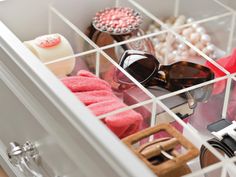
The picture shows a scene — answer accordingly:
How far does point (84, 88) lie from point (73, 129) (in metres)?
0.19

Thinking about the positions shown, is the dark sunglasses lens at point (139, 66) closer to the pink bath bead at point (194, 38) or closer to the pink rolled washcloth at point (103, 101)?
the pink rolled washcloth at point (103, 101)

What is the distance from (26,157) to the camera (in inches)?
44.8

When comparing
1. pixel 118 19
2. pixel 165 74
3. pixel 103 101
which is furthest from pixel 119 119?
pixel 118 19

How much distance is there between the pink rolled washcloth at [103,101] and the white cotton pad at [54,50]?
0.09ft

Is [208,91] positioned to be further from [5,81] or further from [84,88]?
[5,81]

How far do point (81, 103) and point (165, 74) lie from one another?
0.83 ft

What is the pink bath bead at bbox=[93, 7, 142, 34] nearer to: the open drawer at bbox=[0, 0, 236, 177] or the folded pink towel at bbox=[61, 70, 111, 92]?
the open drawer at bbox=[0, 0, 236, 177]

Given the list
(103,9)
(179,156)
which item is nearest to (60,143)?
(179,156)

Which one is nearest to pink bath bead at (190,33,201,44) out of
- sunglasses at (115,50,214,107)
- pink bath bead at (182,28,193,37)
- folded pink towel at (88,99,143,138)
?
pink bath bead at (182,28,193,37)

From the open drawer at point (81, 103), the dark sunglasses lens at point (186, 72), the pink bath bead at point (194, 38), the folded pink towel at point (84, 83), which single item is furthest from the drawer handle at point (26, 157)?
the pink bath bead at point (194, 38)

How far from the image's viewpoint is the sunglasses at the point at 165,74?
1.16 metres

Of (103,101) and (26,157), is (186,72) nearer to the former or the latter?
(103,101)

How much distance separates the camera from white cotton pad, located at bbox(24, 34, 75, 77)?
1170 mm

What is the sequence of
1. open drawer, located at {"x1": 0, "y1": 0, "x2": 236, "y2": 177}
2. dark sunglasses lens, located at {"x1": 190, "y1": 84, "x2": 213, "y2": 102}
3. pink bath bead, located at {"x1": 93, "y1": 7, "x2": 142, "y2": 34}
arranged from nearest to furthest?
open drawer, located at {"x1": 0, "y1": 0, "x2": 236, "y2": 177} → dark sunglasses lens, located at {"x1": 190, "y1": 84, "x2": 213, "y2": 102} → pink bath bead, located at {"x1": 93, "y1": 7, "x2": 142, "y2": 34}
